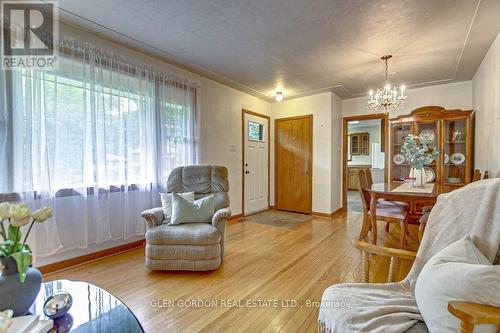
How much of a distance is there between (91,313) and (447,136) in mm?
5072

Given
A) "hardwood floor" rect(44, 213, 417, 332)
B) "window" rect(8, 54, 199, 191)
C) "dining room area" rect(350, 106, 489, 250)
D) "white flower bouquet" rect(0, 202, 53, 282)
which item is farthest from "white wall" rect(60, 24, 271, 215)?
"white flower bouquet" rect(0, 202, 53, 282)

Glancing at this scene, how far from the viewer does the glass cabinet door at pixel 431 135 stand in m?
4.00

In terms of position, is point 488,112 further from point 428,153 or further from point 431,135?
point 431,135

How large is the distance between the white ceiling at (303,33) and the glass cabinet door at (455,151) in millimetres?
804

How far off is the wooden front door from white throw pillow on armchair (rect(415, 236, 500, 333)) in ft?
12.6

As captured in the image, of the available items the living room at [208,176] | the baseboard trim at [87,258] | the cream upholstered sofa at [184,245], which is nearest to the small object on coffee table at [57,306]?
the living room at [208,176]

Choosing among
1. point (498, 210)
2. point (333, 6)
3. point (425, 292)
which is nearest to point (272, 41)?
point (333, 6)

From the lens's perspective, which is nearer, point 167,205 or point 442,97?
point 167,205

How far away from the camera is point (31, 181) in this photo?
216 centimetres

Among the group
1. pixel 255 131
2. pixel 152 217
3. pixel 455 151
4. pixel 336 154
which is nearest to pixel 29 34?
pixel 152 217

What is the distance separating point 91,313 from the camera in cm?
114

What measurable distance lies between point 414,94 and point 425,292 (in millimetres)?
4493

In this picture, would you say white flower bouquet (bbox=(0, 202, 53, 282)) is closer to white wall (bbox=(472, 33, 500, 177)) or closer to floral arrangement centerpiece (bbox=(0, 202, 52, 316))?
floral arrangement centerpiece (bbox=(0, 202, 52, 316))

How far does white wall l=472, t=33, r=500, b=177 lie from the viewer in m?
2.54
